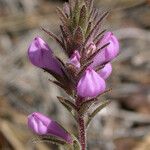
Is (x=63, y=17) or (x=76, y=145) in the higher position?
(x=63, y=17)

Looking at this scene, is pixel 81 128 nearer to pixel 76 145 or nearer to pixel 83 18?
pixel 76 145

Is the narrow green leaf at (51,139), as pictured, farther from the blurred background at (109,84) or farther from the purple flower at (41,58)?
the blurred background at (109,84)

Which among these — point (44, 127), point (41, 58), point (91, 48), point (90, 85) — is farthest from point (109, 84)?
point (90, 85)

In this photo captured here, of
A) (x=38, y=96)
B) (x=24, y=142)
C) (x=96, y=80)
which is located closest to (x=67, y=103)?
(x=96, y=80)

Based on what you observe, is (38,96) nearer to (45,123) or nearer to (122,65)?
(122,65)

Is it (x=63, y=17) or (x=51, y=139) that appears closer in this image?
(x=63, y=17)
